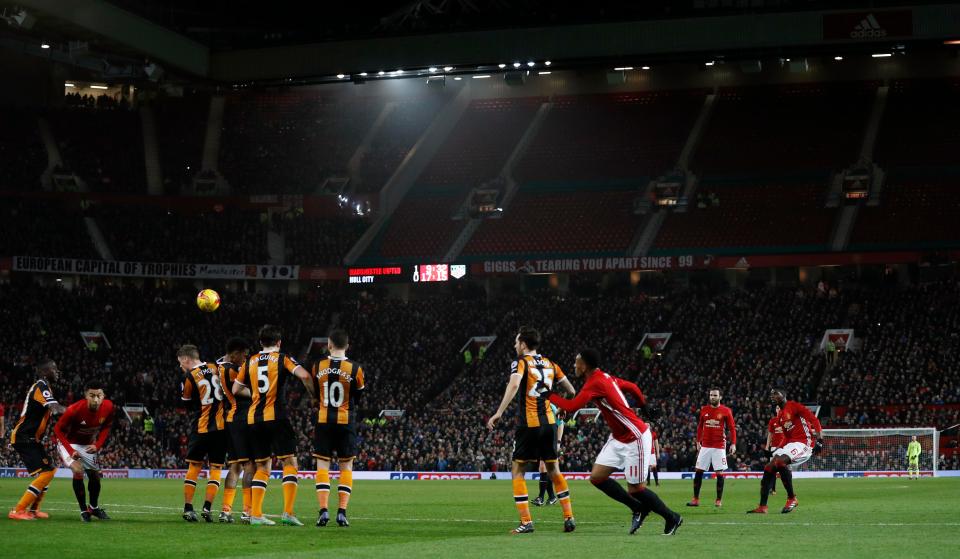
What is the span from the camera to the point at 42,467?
682 inches

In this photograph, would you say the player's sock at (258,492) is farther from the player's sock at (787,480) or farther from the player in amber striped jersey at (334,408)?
the player's sock at (787,480)

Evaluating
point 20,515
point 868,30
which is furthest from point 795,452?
point 868,30

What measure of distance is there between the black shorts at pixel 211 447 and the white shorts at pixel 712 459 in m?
10.2

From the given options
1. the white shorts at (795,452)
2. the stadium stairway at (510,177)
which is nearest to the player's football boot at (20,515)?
the white shorts at (795,452)

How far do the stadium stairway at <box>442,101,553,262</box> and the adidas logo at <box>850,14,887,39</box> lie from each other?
1866cm

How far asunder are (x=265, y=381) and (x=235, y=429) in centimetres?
100

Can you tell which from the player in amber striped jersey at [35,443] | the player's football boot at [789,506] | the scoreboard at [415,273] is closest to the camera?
the player in amber striped jersey at [35,443]

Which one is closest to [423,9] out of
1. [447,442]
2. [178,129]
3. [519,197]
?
[519,197]

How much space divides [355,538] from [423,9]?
51.5 metres

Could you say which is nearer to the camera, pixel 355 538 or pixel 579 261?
pixel 355 538

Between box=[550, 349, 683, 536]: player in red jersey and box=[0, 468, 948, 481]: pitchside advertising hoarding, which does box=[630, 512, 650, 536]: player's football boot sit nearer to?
box=[550, 349, 683, 536]: player in red jersey

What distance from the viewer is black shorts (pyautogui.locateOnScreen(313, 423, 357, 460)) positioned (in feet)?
51.8

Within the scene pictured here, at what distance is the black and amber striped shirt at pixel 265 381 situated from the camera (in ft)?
52.3

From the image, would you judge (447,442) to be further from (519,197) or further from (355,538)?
(355,538)
